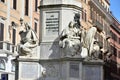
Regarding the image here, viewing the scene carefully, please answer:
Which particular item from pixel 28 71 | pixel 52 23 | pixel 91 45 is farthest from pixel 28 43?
pixel 91 45

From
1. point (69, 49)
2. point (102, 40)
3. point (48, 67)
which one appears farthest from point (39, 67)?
point (102, 40)

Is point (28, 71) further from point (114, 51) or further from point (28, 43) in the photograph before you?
point (114, 51)

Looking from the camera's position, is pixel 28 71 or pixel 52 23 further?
pixel 52 23

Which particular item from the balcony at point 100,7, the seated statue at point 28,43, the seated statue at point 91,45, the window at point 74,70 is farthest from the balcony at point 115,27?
the window at point 74,70

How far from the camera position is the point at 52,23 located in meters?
17.2

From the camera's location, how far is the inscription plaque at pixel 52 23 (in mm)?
17109

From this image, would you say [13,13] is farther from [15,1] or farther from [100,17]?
[100,17]

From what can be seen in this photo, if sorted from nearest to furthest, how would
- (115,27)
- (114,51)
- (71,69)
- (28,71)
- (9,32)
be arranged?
1. (71,69)
2. (28,71)
3. (9,32)
4. (114,51)
5. (115,27)

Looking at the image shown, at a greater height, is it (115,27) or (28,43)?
(115,27)

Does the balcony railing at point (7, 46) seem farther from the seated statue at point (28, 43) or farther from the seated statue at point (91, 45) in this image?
the seated statue at point (28, 43)

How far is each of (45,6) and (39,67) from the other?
2.23 meters

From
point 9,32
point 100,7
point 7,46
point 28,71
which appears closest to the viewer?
point 28,71

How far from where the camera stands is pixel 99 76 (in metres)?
17.4

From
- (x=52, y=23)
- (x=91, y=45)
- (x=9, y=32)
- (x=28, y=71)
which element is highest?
(x=9, y=32)
